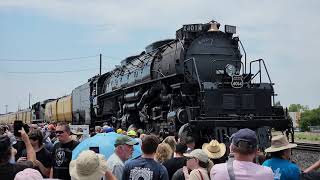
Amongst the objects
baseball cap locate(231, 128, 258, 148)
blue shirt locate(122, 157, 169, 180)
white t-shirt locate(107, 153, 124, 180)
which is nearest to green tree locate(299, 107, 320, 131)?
white t-shirt locate(107, 153, 124, 180)

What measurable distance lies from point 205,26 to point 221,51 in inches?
41.3

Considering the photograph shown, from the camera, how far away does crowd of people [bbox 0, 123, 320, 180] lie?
170 inches

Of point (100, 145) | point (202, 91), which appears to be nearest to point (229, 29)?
point (202, 91)

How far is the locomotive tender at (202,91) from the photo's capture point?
561 inches

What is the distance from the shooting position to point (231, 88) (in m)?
14.8

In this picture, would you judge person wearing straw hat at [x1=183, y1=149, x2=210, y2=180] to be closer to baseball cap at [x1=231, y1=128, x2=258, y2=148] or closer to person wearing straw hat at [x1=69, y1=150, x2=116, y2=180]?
baseball cap at [x1=231, y1=128, x2=258, y2=148]

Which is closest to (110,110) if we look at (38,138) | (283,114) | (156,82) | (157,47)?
(157,47)

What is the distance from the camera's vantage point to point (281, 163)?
5.31m

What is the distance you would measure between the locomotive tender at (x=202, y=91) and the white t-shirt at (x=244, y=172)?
9.31 m

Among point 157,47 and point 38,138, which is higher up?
point 157,47

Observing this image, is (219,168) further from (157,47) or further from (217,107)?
(157,47)

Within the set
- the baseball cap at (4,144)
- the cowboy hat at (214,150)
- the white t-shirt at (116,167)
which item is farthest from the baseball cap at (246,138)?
the baseball cap at (4,144)

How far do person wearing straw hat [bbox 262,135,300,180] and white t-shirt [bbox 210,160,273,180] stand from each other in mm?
965

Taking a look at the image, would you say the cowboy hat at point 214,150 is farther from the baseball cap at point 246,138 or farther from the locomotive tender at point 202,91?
the locomotive tender at point 202,91
